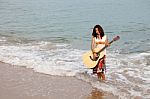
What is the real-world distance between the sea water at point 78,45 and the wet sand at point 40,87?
32 cm

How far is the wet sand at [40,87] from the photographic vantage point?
7.06 m

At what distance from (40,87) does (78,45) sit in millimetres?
5740

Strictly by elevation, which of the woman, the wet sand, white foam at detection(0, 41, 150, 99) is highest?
the woman

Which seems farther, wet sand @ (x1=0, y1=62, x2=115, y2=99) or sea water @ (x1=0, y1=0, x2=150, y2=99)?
sea water @ (x1=0, y1=0, x2=150, y2=99)

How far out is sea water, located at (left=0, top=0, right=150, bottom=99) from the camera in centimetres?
841

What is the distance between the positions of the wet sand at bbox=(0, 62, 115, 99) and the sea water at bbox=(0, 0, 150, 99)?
32 cm

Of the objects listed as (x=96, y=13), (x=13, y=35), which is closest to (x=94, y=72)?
(x=13, y=35)

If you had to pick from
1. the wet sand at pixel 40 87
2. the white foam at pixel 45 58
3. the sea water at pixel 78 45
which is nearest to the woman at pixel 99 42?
the sea water at pixel 78 45

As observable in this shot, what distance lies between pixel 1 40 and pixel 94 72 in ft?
21.8

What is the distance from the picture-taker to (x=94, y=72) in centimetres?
816

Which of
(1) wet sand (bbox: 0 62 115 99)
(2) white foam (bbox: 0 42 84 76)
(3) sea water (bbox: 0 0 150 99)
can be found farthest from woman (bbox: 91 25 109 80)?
(2) white foam (bbox: 0 42 84 76)

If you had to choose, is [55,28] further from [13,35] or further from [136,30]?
[136,30]

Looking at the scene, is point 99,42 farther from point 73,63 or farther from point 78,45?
point 78,45

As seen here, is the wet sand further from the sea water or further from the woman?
the woman
